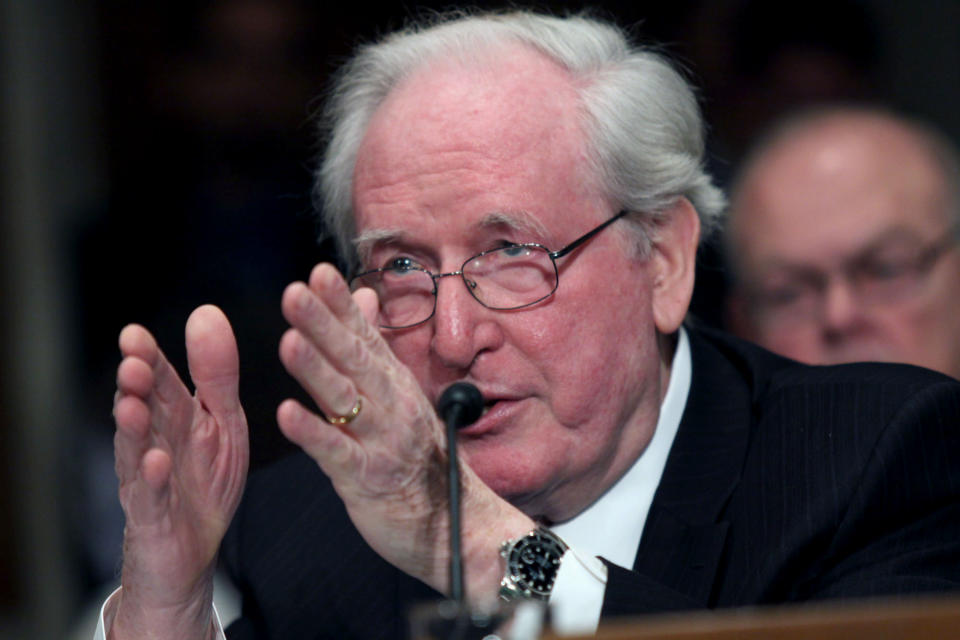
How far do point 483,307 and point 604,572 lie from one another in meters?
0.57

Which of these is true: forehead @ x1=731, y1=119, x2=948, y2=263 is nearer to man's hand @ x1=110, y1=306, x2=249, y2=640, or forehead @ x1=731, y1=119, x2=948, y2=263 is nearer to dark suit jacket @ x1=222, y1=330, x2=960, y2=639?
dark suit jacket @ x1=222, y1=330, x2=960, y2=639

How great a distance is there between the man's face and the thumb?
0.43m

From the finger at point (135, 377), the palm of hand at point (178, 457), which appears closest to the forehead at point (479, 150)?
the palm of hand at point (178, 457)

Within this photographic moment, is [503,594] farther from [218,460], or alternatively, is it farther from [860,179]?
[860,179]

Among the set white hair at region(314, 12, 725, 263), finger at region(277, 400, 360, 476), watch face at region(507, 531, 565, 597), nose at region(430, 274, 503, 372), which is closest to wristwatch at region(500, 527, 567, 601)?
watch face at region(507, 531, 565, 597)

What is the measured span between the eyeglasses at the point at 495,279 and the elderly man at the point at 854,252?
1.14m

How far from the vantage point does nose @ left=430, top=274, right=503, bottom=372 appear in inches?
79.4

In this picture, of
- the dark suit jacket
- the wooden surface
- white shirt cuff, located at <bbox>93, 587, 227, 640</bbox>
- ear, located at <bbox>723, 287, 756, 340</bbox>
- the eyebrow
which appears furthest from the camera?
ear, located at <bbox>723, 287, 756, 340</bbox>

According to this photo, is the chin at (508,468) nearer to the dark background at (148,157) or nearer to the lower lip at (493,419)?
the lower lip at (493,419)

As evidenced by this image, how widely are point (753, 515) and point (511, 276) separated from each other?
1.94 feet

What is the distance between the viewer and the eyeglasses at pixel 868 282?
10.0 ft

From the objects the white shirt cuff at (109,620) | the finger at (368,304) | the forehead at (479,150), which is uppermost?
the forehead at (479,150)

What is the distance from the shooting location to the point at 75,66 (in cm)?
399

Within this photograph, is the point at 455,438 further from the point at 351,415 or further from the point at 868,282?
the point at 868,282
